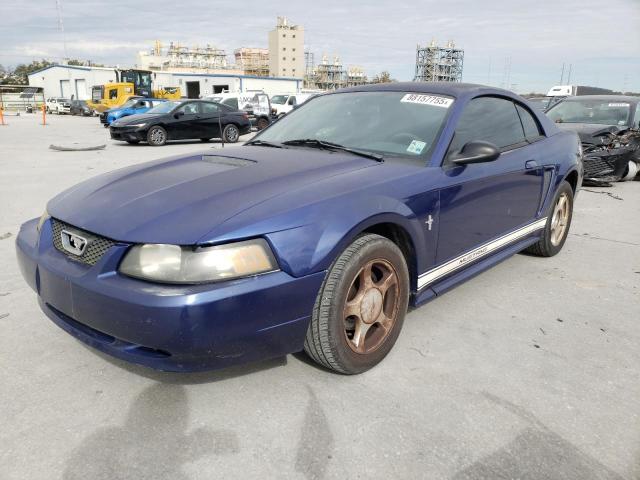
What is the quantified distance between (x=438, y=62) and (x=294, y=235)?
7408 cm

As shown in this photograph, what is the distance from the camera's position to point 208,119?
48.5 ft

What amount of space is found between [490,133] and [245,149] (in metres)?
1.68

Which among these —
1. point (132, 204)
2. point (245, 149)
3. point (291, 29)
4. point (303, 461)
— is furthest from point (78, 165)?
point (291, 29)

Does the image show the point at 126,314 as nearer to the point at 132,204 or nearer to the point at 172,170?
the point at 132,204

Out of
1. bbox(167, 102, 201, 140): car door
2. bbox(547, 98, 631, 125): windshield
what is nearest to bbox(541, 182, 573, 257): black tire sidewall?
bbox(547, 98, 631, 125): windshield

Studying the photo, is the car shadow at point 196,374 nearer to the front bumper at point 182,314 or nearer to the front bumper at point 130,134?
the front bumper at point 182,314

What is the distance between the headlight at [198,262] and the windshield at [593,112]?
8579 mm

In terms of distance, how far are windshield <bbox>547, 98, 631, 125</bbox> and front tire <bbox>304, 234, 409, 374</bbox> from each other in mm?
7853

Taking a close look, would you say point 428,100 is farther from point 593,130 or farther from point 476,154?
Result: point 593,130

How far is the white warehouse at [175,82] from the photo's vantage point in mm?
55438

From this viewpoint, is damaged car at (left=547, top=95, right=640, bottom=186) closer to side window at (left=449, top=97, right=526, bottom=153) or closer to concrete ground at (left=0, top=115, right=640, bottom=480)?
side window at (left=449, top=97, right=526, bottom=153)

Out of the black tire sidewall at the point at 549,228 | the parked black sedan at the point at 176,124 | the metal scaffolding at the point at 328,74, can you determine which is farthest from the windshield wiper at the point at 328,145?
the metal scaffolding at the point at 328,74

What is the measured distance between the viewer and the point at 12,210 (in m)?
5.69

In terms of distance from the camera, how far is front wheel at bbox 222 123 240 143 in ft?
51.1
